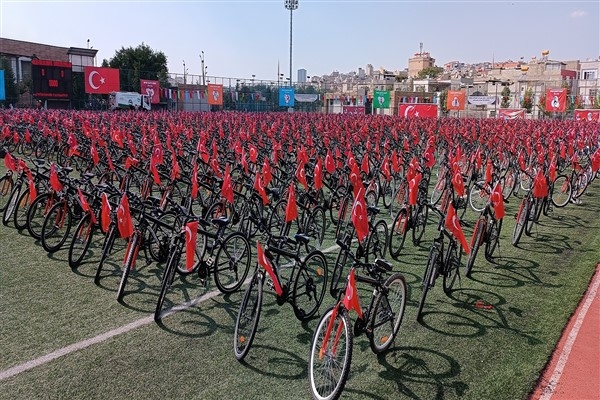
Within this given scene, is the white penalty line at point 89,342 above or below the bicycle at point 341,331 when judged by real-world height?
below

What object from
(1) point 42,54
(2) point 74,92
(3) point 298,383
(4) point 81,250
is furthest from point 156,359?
(1) point 42,54

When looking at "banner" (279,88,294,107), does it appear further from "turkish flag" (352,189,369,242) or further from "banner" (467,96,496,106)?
"turkish flag" (352,189,369,242)

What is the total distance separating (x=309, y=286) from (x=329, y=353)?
121 cm

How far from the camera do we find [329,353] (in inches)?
142

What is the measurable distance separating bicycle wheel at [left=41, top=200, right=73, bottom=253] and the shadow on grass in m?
4.73

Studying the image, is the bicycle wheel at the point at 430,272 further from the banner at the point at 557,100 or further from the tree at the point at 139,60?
the tree at the point at 139,60

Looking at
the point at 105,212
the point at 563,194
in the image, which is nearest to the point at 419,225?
the point at 105,212

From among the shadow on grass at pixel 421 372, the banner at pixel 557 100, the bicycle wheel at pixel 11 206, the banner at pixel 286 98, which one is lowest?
the shadow on grass at pixel 421 372

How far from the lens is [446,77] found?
113062mm

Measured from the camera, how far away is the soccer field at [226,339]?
3.77 m

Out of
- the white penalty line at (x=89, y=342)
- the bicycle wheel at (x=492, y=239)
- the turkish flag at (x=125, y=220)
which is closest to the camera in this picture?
the white penalty line at (x=89, y=342)

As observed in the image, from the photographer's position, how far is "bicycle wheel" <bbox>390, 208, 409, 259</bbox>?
6863 mm

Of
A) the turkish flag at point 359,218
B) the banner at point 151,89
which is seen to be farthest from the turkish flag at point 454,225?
the banner at point 151,89

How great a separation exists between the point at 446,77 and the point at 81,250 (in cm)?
11648
